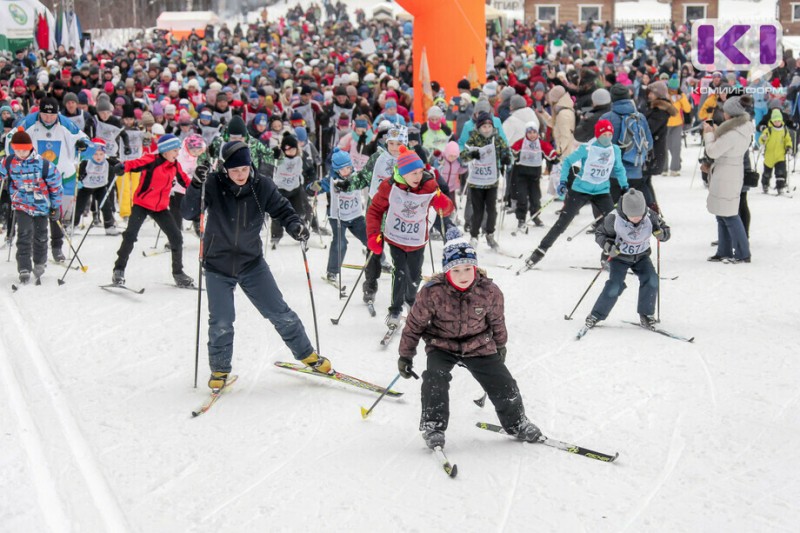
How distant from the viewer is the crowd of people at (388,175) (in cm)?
596

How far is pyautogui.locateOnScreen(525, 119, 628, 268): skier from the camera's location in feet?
30.1

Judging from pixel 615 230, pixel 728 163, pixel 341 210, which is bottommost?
pixel 615 230

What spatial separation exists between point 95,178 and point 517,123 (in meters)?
5.54

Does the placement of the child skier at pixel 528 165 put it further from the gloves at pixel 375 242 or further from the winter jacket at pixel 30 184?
the winter jacket at pixel 30 184

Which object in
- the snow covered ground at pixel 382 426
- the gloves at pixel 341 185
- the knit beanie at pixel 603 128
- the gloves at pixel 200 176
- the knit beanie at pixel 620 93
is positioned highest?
the knit beanie at pixel 620 93

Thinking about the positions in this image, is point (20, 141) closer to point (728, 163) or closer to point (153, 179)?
point (153, 179)

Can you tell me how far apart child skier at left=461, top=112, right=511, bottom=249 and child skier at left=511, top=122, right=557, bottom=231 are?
1.13 meters

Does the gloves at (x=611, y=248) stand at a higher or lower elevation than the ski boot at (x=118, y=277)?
higher

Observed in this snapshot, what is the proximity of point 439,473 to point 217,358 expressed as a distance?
6.40ft

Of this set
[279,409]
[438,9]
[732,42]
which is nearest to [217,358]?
[279,409]

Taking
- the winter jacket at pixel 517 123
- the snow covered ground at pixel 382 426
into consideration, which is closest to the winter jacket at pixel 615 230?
the snow covered ground at pixel 382 426

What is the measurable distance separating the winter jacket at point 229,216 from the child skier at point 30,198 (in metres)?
3.74

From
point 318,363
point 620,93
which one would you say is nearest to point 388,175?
point 318,363

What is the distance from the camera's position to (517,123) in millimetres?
12477
